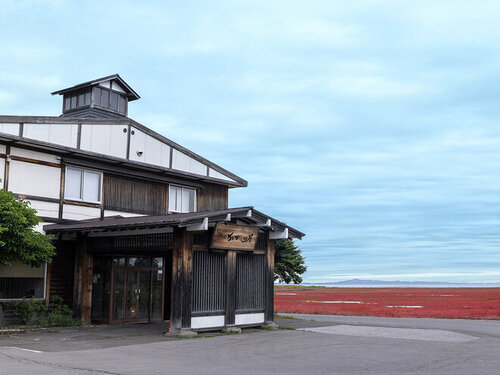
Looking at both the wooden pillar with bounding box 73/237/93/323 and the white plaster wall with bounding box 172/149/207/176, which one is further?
the white plaster wall with bounding box 172/149/207/176

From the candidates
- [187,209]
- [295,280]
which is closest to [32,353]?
[187,209]

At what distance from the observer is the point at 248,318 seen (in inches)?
741

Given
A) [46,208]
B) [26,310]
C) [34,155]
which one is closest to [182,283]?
[26,310]

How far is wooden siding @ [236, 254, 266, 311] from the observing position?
1877 cm

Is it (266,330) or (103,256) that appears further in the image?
(103,256)

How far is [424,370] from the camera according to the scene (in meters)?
10.9

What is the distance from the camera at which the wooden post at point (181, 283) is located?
54.3ft

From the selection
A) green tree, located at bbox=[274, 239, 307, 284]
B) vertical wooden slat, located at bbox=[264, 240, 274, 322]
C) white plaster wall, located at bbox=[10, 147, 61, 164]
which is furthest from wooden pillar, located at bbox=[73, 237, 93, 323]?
green tree, located at bbox=[274, 239, 307, 284]

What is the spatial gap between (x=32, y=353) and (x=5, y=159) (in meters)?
8.07

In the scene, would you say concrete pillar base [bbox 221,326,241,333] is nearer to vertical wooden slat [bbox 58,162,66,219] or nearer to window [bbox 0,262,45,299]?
window [bbox 0,262,45,299]

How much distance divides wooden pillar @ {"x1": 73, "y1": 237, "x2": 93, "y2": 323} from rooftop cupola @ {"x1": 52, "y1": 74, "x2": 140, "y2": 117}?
264 inches

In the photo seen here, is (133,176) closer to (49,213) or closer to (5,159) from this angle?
(49,213)

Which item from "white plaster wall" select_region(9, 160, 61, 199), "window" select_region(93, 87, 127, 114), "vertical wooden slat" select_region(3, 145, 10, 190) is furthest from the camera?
"window" select_region(93, 87, 127, 114)

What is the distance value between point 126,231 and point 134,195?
13.5ft
